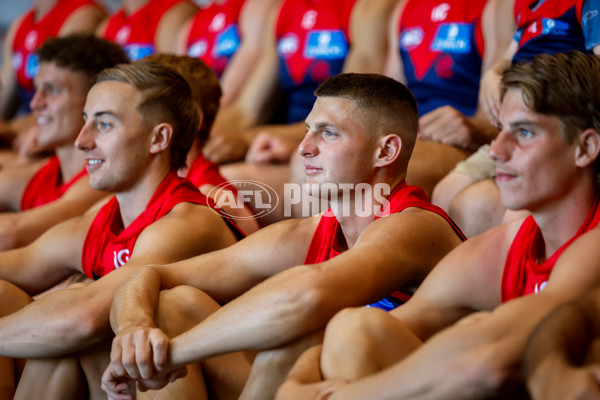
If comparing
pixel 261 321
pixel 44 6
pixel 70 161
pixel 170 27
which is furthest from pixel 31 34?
pixel 261 321

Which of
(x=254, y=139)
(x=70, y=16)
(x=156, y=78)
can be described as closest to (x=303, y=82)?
(x=254, y=139)

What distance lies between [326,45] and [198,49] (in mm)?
890

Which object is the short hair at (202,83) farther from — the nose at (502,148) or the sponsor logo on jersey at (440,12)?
the nose at (502,148)

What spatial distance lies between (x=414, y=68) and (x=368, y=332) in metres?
1.84

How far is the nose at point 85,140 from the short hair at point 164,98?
0.15 meters

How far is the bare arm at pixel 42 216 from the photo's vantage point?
2.66 meters

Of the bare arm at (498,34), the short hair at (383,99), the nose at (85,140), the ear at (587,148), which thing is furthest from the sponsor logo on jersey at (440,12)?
the ear at (587,148)

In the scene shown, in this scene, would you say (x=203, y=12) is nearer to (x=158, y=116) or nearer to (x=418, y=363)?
(x=158, y=116)

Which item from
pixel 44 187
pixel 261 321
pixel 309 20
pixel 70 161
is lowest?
pixel 44 187

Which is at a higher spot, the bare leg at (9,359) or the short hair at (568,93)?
the short hair at (568,93)

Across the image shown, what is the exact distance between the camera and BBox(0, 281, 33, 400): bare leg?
79.0 inches

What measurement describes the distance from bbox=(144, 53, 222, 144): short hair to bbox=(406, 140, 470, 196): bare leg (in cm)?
75

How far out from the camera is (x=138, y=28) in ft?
14.3

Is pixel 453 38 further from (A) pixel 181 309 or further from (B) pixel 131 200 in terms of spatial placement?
(A) pixel 181 309
